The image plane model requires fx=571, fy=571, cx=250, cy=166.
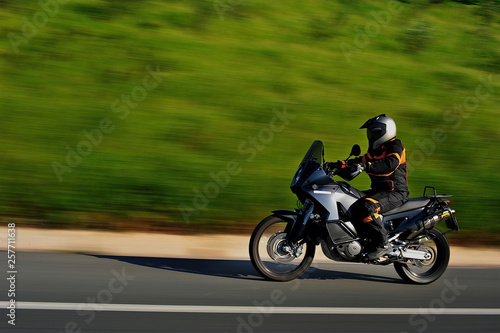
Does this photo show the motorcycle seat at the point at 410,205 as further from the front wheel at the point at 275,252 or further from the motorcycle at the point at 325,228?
the front wheel at the point at 275,252

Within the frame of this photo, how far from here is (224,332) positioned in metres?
4.44

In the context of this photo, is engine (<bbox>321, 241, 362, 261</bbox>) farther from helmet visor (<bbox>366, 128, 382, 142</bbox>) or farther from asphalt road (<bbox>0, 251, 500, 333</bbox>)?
helmet visor (<bbox>366, 128, 382, 142</bbox>)

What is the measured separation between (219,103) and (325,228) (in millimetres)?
5397

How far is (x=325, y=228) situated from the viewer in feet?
19.1

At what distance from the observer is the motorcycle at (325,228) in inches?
229

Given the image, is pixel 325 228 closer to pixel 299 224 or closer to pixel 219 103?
pixel 299 224

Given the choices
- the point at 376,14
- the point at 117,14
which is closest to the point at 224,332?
the point at 117,14

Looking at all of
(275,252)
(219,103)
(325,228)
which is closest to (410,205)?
(325,228)

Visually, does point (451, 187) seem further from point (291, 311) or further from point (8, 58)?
point (8, 58)

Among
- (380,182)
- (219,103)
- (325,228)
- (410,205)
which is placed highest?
(219,103)

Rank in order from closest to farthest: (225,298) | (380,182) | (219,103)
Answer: (225,298) → (380,182) → (219,103)

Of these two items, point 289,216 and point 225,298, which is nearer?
point 225,298

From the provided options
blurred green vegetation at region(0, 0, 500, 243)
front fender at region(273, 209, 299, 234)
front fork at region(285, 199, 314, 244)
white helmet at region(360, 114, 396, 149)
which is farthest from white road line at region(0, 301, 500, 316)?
blurred green vegetation at region(0, 0, 500, 243)

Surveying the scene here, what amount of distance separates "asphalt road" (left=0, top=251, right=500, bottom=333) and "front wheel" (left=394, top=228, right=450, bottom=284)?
114 millimetres
